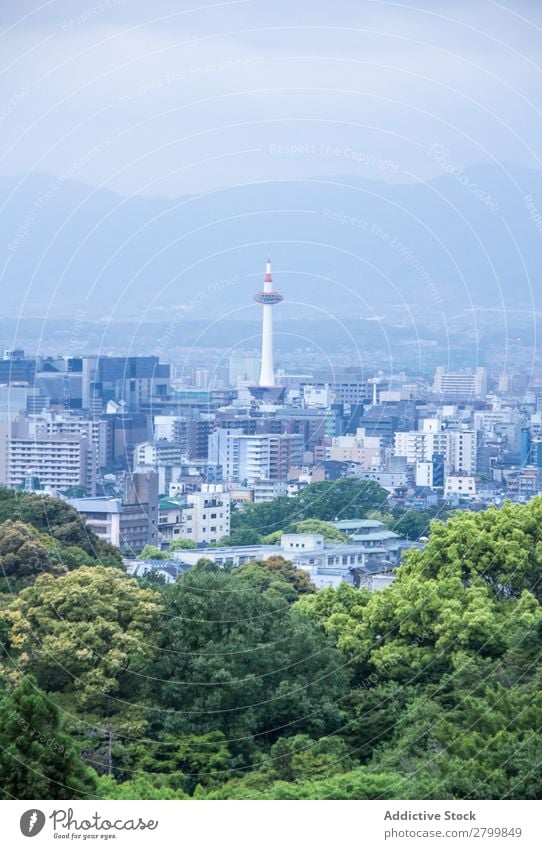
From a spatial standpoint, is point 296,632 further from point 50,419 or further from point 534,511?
point 50,419

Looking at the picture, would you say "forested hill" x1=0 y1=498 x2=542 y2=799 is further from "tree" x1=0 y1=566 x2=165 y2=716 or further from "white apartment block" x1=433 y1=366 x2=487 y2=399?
"white apartment block" x1=433 y1=366 x2=487 y2=399

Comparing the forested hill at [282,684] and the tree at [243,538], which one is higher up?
the forested hill at [282,684]

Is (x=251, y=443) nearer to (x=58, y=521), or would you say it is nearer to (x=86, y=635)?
(x=58, y=521)

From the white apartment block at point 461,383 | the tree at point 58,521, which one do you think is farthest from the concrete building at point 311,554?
A: the white apartment block at point 461,383

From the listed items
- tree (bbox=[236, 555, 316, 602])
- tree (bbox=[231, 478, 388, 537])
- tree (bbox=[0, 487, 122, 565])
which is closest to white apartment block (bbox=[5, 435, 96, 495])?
tree (bbox=[231, 478, 388, 537])

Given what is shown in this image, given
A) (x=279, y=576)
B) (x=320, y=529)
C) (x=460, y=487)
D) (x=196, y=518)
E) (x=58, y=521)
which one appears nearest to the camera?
(x=58, y=521)

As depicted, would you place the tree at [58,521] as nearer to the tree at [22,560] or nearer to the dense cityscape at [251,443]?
the tree at [22,560]

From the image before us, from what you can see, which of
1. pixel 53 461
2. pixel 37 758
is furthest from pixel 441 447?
pixel 37 758
